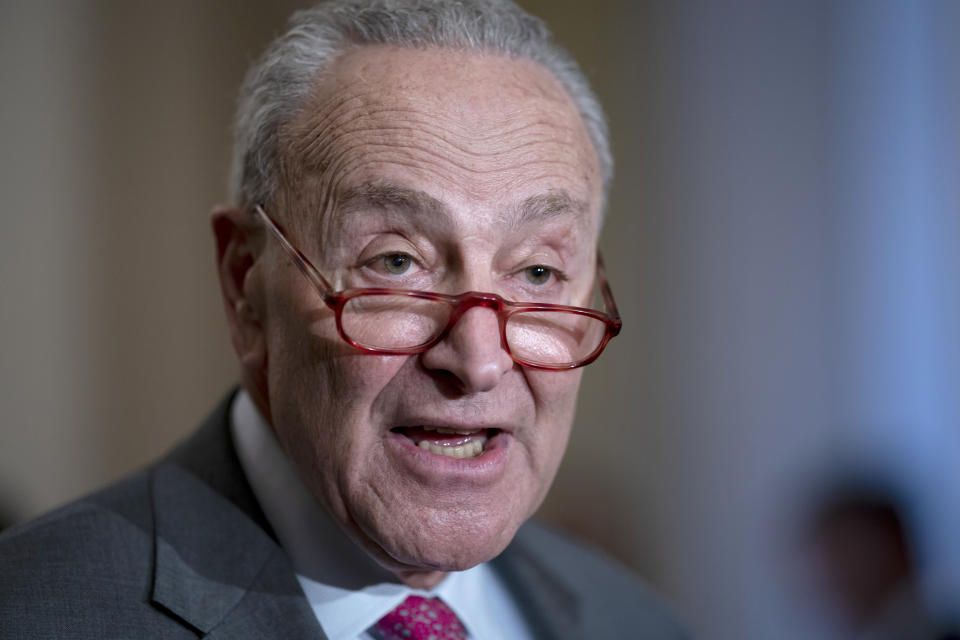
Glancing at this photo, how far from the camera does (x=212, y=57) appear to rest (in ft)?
12.6

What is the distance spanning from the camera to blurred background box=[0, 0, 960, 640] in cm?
352

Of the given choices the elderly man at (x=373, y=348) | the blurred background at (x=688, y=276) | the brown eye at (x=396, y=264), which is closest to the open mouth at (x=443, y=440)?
the elderly man at (x=373, y=348)

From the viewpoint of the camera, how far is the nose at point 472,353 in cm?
114

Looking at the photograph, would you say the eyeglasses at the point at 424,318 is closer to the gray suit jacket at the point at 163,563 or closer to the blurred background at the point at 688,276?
the gray suit jacket at the point at 163,563

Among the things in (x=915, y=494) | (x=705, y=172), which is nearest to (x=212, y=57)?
(x=705, y=172)

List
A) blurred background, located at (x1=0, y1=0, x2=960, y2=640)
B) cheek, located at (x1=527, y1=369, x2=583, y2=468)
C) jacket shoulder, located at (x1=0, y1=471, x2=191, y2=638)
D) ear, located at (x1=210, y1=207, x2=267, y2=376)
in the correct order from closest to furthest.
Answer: jacket shoulder, located at (x1=0, y1=471, x2=191, y2=638) → cheek, located at (x1=527, y1=369, x2=583, y2=468) → ear, located at (x1=210, y1=207, x2=267, y2=376) → blurred background, located at (x1=0, y1=0, x2=960, y2=640)

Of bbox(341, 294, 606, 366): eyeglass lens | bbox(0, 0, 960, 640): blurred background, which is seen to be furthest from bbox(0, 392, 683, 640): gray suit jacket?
bbox(0, 0, 960, 640): blurred background

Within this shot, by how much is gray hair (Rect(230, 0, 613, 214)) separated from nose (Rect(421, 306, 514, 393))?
38 cm

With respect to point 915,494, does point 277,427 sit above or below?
above

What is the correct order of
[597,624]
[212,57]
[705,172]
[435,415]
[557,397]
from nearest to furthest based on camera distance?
[435,415] → [557,397] → [597,624] → [212,57] → [705,172]

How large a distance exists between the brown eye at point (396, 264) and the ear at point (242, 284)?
249mm

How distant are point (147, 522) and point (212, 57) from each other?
118 inches

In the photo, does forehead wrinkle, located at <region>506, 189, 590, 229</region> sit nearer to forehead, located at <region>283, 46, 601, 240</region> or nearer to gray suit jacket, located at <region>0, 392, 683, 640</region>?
forehead, located at <region>283, 46, 601, 240</region>

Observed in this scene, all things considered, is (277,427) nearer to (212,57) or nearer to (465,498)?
(465,498)
